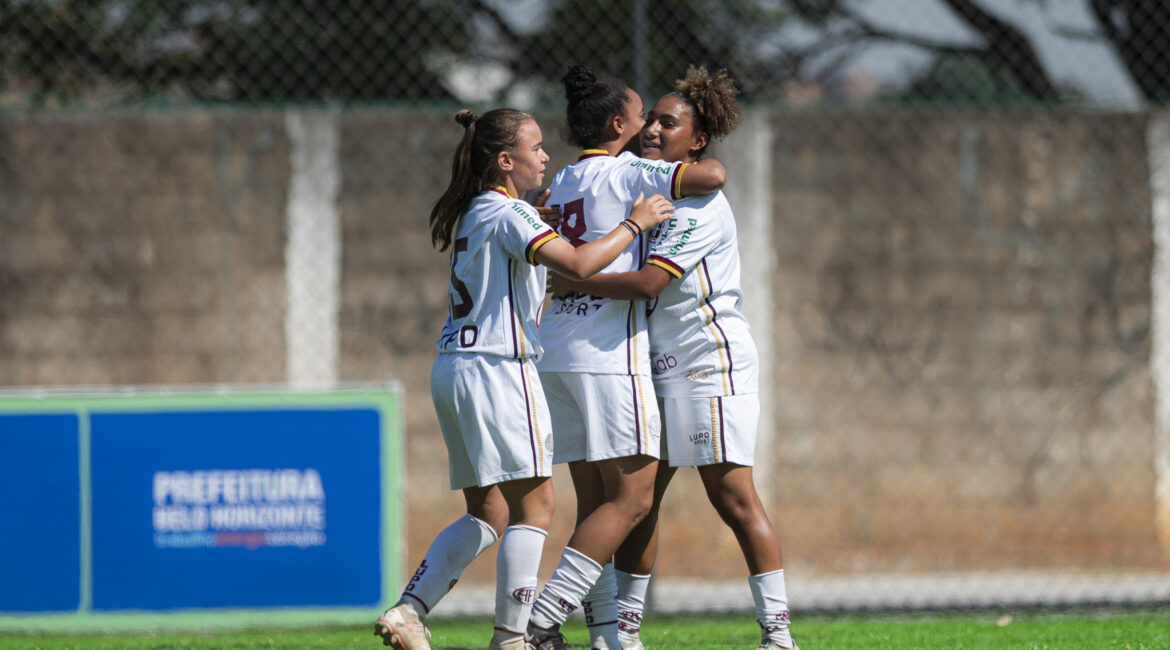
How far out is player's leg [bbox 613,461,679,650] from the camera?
4.48 metres

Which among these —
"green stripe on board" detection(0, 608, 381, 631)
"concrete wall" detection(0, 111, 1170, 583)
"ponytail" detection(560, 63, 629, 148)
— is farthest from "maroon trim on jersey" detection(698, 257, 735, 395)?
"concrete wall" detection(0, 111, 1170, 583)

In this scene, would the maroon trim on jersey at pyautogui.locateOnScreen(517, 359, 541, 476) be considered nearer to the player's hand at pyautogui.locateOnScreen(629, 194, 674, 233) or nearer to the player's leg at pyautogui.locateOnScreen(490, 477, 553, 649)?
the player's leg at pyautogui.locateOnScreen(490, 477, 553, 649)

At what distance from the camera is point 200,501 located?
6484 millimetres

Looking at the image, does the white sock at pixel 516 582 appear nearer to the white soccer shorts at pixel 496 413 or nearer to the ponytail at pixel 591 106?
the white soccer shorts at pixel 496 413

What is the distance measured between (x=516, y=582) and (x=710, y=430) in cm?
82

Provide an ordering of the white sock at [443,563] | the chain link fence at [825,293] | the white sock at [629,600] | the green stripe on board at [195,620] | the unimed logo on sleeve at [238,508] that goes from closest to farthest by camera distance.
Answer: the white sock at [443,563], the white sock at [629,600], the green stripe on board at [195,620], the unimed logo on sleeve at [238,508], the chain link fence at [825,293]

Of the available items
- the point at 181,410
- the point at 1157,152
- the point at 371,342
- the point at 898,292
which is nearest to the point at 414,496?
the point at 371,342

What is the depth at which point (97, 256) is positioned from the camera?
746cm

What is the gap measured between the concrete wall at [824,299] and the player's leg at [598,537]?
11.0ft

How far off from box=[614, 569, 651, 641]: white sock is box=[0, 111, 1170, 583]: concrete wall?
2944 millimetres

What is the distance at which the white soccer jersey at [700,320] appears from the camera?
13.8 ft

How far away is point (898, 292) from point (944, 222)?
1.66 ft

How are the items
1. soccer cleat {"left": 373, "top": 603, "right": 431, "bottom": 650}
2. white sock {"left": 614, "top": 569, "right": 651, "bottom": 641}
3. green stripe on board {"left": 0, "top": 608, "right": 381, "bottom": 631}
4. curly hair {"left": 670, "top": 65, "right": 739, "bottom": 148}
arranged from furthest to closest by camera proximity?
green stripe on board {"left": 0, "top": 608, "right": 381, "bottom": 631} < white sock {"left": 614, "top": 569, "right": 651, "bottom": 641} < curly hair {"left": 670, "top": 65, "right": 739, "bottom": 148} < soccer cleat {"left": 373, "top": 603, "right": 431, "bottom": 650}

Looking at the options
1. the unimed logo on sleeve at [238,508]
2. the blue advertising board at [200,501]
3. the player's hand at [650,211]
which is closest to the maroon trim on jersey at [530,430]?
the player's hand at [650,211]
